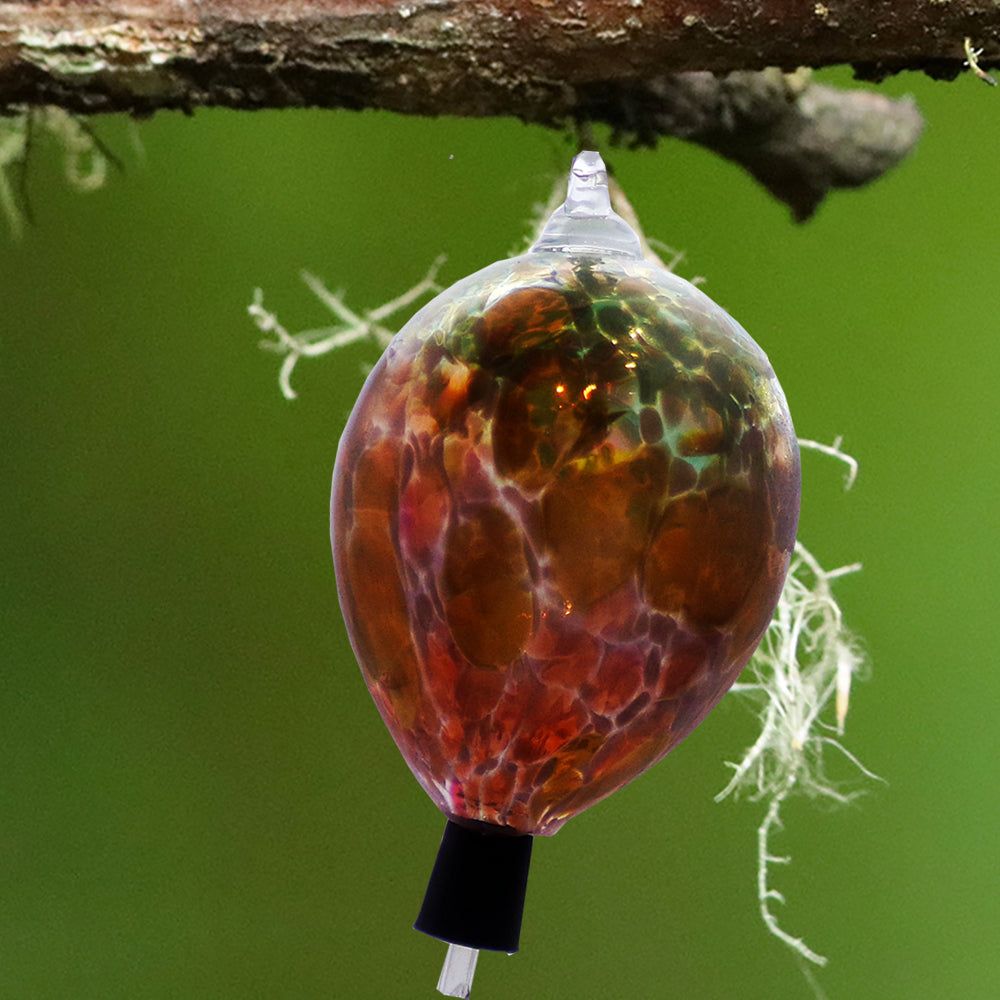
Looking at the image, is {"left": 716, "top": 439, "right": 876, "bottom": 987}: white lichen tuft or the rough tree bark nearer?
the rough tree bark

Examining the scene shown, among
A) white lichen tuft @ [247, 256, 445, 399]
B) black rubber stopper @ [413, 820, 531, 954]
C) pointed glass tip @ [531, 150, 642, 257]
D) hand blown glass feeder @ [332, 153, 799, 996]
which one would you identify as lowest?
black rubber stopper @ [413, 820, 531, 954]

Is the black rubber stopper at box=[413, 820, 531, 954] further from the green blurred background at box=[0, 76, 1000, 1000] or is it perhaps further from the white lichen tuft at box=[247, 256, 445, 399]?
the green blurred background at box=[0, 76, 1000, 1000]

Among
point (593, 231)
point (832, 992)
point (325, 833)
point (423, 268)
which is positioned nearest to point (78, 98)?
point (593, 231)

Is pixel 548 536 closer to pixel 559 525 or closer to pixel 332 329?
pixel 559 525

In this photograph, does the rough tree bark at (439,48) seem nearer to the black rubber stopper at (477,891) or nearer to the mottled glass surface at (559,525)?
the mottled glass surface at (559,525)

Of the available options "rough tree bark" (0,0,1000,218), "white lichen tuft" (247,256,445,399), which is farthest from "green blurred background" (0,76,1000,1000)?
"rough tree bark" (0,0,1000,218)

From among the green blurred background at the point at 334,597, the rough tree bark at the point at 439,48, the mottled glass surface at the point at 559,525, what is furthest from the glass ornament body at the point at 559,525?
the green blurred background at the point at 334,597
